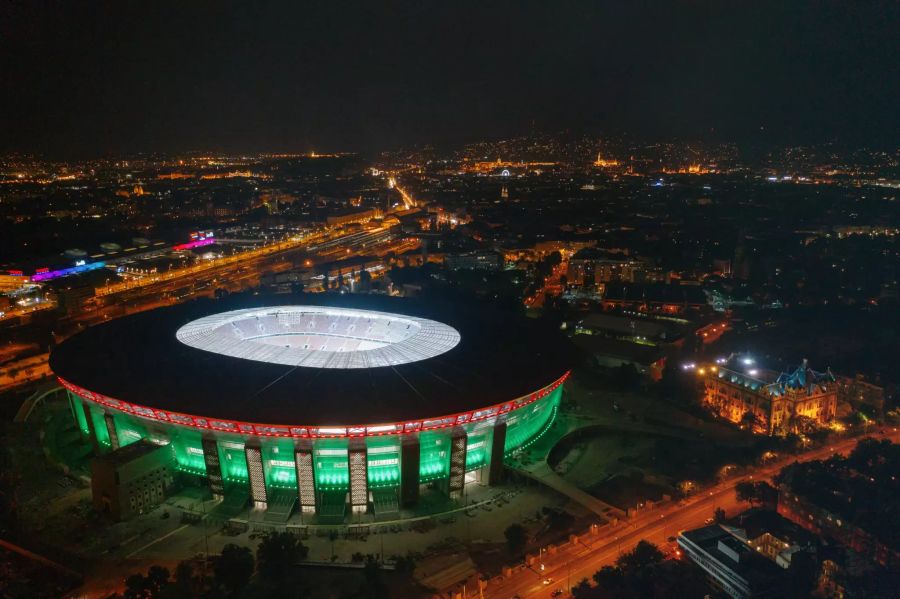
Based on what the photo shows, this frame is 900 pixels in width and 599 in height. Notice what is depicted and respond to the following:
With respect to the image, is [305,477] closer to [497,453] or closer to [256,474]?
[256,474]

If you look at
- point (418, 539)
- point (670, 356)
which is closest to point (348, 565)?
point (418, 539)

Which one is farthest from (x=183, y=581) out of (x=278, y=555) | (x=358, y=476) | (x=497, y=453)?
(x=497, y=453)

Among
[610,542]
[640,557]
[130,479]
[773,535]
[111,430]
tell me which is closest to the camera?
[640,557]

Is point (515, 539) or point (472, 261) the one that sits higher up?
point (515, 539)

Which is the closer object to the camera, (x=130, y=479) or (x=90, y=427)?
(x=130, y=479)

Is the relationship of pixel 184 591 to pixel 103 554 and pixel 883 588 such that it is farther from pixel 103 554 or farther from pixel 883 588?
pixel 883 588

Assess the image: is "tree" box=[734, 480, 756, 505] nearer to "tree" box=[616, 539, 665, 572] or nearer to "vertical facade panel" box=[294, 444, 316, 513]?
"tree" box=[616, 539, 665, 572]

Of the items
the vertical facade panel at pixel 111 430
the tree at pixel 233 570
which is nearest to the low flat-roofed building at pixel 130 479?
the vertical facade panel at pixel 111 430

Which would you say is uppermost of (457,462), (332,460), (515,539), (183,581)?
(332,460)
